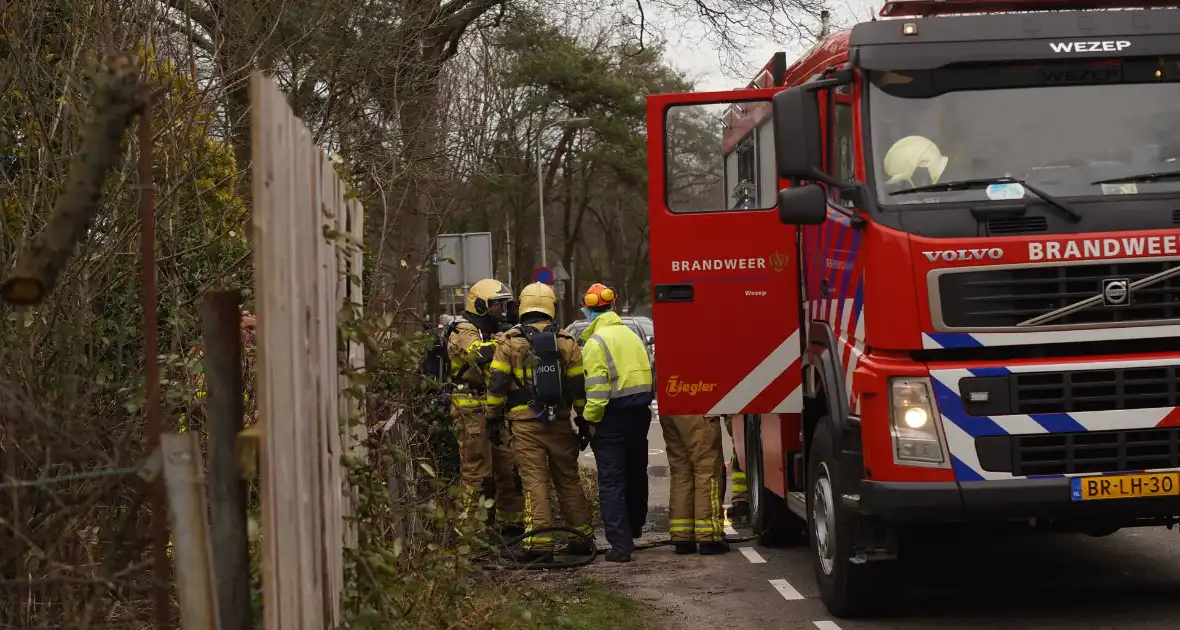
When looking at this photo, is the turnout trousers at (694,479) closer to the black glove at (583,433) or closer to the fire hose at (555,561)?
the fire hose at (555,561)

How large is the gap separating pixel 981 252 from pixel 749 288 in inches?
97.8

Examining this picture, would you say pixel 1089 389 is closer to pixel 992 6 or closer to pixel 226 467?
pixel 992 6

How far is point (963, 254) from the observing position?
641 centimetres

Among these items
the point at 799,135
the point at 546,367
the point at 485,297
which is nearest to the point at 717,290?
the point at 546,367

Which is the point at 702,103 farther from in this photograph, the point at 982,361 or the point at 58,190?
the point at 58,190

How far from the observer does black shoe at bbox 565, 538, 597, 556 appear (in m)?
10.1

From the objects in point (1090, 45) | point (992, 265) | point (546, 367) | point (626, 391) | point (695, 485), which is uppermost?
point (1090, 45)

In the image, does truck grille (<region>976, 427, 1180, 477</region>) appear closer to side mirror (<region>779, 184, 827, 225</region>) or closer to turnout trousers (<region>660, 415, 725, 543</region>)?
side mirror (<region>779, 184, 827, 225</region>)

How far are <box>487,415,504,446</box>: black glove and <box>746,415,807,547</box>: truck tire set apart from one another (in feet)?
6.07

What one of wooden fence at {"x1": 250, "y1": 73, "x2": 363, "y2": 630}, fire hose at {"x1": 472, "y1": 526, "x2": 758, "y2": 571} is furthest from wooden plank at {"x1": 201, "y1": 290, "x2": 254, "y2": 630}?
fire hose at {"x1": 472, "y1": 526, "x2": 758, "y2": 571}

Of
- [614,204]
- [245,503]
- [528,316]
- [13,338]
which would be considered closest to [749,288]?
[528,316]

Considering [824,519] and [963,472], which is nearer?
[963,472]

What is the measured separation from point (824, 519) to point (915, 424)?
138 centimetres

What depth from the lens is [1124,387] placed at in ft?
21.1
